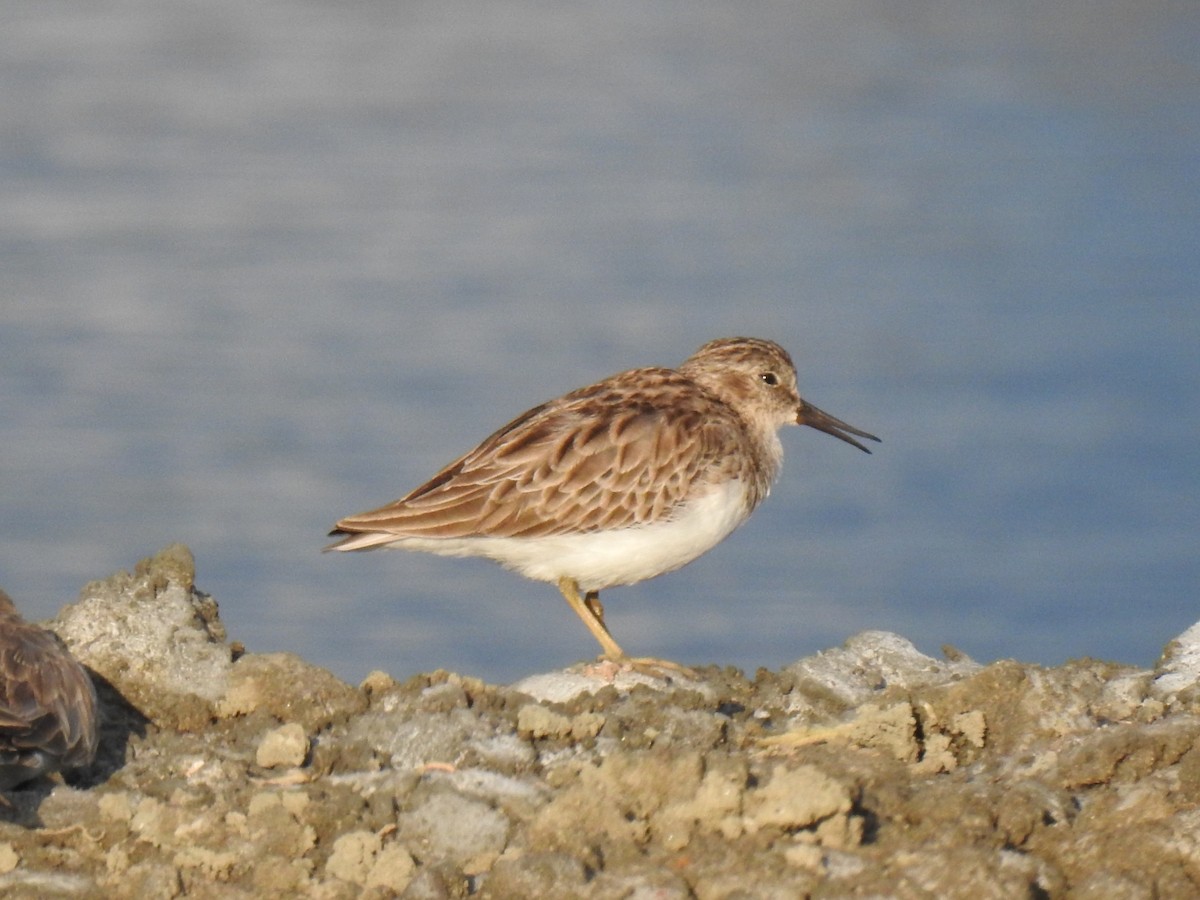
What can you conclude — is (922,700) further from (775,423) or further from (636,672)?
(775,423)

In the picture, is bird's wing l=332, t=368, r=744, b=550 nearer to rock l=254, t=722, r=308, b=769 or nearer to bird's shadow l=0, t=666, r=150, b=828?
bird's shadow l=0, t=666, r=150, b=828

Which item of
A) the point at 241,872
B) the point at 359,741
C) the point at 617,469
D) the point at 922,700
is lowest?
the point at 241,872

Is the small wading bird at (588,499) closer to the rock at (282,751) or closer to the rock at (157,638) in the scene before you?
the rock at (157,638)

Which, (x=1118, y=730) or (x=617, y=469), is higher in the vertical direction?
(x=617, y=469)

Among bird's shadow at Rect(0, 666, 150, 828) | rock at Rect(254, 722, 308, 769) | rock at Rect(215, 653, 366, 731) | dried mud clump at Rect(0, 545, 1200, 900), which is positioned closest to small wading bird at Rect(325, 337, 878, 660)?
dried mud clump at Rect(0, 545, 1200, 900)

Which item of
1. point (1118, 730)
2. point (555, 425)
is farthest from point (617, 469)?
point (1118, 730)

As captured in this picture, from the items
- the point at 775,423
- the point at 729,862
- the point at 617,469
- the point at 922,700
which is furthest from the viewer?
the point at 775,423

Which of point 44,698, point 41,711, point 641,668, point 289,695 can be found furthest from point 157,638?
point 641,668

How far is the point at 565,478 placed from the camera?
10.2 meters

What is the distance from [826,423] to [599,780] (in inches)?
211

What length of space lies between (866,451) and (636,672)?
3.53 m

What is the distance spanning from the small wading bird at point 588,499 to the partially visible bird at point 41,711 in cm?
244

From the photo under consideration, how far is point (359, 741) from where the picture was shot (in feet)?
26.2

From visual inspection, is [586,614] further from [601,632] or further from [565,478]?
[565,478]
